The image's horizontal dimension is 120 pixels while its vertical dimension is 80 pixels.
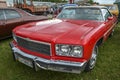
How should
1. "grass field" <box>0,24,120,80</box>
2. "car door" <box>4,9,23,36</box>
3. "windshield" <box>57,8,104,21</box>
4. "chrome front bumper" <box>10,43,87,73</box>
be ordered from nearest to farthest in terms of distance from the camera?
"chrome front bumper" <box>10,43,87,73</box>
"grass field" <box>0,24,120,80</box>
"windshield" <box>57,8,104,21</box>
"car door" <box>4,9,23,36</box>

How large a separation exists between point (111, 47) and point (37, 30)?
306cm

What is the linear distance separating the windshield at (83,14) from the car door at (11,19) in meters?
2.13

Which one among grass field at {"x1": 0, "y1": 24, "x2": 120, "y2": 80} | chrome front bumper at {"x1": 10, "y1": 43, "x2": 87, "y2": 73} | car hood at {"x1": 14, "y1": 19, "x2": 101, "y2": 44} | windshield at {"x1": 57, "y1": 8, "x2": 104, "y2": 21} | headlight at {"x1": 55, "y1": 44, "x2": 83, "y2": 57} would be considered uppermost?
windshield at {"x1": 57, "y1": 8, "x2": 104, "y2": 21}

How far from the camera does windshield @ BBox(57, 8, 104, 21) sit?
4762mm

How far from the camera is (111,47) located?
18.5ft

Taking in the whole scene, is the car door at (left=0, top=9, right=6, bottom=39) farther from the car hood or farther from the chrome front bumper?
the chrome front bumper

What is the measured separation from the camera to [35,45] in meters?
3.38

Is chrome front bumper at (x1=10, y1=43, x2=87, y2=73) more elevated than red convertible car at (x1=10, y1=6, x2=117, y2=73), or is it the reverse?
red convertible car at (x1=10, y1=6, x2=117, y2=73)

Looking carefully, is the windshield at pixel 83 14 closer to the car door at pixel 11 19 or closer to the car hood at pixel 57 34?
the car hood at pixel 57 34

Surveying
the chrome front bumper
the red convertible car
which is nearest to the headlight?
the red convertible car

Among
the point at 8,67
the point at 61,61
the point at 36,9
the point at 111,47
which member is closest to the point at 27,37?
the point at 61,61

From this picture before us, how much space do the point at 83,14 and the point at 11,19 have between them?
2.98 m

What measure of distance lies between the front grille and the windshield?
184 cm

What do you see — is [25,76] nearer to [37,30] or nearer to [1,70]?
[1,70]
